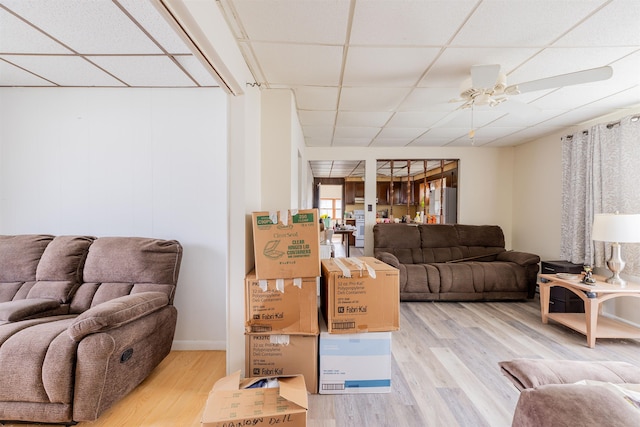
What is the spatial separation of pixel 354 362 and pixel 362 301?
16.9 inches

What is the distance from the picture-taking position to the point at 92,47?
1.80m

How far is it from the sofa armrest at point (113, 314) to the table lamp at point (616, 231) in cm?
394

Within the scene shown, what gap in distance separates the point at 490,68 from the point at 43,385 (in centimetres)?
328

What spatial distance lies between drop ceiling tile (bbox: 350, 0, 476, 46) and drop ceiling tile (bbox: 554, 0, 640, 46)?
0.76 meters

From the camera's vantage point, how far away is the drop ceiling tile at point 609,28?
59.0 inches

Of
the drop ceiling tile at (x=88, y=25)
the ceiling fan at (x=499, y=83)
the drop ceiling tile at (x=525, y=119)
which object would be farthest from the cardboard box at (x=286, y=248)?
the drop ceiling tile at (x=525, y=119)

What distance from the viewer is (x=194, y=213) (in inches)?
95.7

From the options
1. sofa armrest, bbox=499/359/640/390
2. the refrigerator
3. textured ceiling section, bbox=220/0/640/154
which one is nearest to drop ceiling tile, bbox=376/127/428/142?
A: textured ceiling section, bbox=220/0/640/154

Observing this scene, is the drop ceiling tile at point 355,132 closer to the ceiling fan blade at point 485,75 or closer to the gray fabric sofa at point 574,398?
the ceiling fan blade at point 485,75

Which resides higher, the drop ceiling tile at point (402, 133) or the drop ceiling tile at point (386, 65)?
the drop ceiling tile at point (402, 133)

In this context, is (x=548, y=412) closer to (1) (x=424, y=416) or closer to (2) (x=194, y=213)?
(1) (x=424, y=416)

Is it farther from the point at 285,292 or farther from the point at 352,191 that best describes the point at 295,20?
the point at 352,191

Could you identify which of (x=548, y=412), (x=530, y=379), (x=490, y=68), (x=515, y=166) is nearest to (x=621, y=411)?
(x=548, y=412)

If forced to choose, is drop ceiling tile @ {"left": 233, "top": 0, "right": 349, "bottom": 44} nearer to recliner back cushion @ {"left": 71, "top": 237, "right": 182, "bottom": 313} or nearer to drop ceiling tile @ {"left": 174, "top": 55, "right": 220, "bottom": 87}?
drop ceiling tile @ {"left": 174, "top": 55, "right": 220, "bottom": 87}
